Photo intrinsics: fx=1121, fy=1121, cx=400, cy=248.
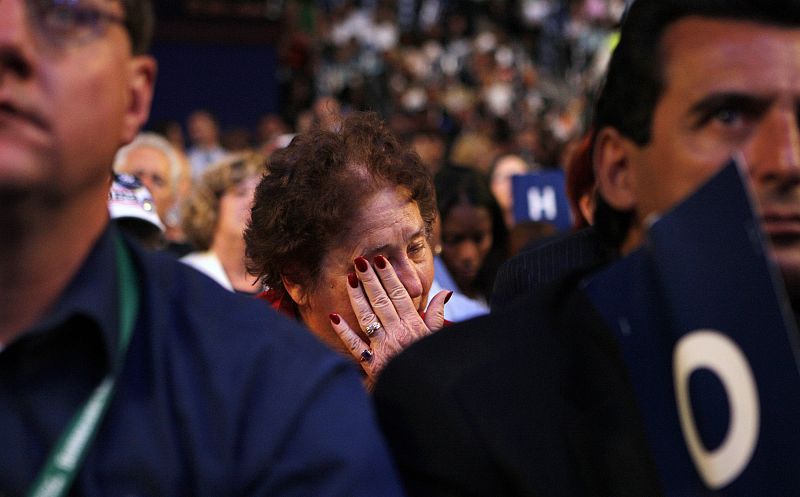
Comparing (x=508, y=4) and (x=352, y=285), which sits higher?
(x=508, y=4)

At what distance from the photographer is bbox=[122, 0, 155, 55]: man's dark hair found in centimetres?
150

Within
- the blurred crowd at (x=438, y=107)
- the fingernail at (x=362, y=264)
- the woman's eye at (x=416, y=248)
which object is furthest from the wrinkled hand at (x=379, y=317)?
the blurred crowd at (x=438, y=107)

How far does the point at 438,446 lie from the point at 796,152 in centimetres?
60

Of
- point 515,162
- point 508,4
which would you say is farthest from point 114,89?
point 508,4

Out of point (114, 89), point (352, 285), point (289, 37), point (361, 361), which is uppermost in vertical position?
point (289, 37)

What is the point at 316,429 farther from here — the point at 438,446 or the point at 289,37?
the point at 289,37

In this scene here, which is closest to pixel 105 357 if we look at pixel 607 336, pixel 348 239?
pixel 607 336

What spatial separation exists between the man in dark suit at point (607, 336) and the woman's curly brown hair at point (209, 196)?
344 cm

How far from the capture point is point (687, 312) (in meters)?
1.39

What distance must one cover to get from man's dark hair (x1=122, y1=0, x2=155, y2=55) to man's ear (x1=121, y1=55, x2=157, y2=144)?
0.02m

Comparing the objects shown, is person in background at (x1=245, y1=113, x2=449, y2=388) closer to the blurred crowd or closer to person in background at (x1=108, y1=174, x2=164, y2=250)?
the blurred crowd

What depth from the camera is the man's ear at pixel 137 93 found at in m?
1.54

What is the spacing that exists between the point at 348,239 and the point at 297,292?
0.20 metres

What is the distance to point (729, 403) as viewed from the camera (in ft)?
4.42
